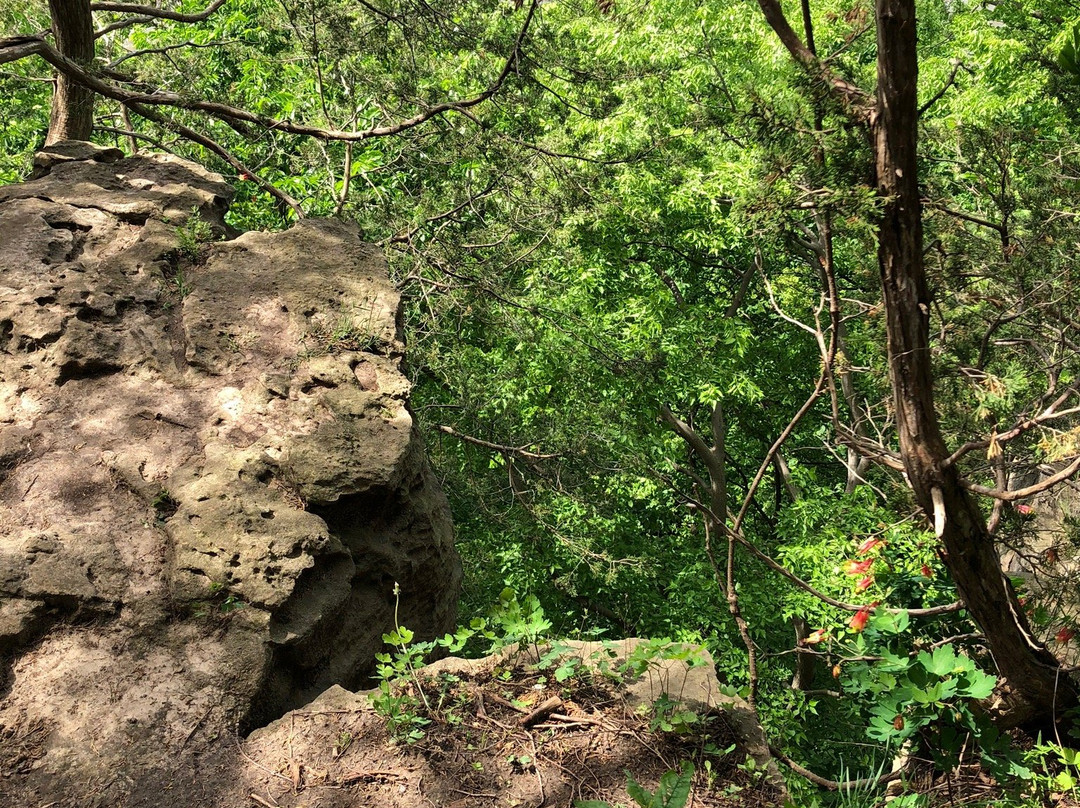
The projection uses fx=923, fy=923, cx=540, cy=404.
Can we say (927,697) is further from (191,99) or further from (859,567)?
(191,99)

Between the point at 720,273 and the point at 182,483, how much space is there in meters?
12.6

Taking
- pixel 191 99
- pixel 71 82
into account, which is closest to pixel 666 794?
pixel 191 99

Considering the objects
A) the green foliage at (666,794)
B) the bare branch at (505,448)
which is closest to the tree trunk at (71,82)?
the bare branch at (505,448)

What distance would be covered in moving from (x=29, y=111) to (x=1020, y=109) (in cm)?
1214

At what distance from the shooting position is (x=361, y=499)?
12.0ft

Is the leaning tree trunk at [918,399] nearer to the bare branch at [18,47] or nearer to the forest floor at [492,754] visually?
the forest floor at [492,754]

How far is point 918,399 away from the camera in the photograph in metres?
3.15

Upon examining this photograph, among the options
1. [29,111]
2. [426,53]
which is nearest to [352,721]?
[426,53]

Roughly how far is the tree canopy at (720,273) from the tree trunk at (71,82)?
0.09 ft

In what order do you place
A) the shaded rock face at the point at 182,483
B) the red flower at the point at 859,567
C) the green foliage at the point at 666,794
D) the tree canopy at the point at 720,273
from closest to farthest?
the green foliage at the point at 666,794 → the shaded rock face at the point at 182,483 → the tree canopy at the point at 720,273 → the red flower at the point at 859,567

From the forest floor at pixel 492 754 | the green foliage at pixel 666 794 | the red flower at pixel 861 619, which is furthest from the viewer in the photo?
the red flower at pixel 861 619

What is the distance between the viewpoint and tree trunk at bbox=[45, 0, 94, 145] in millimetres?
6734

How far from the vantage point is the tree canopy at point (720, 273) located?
10.3 feet

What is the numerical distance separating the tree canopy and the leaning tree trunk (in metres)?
0.01
